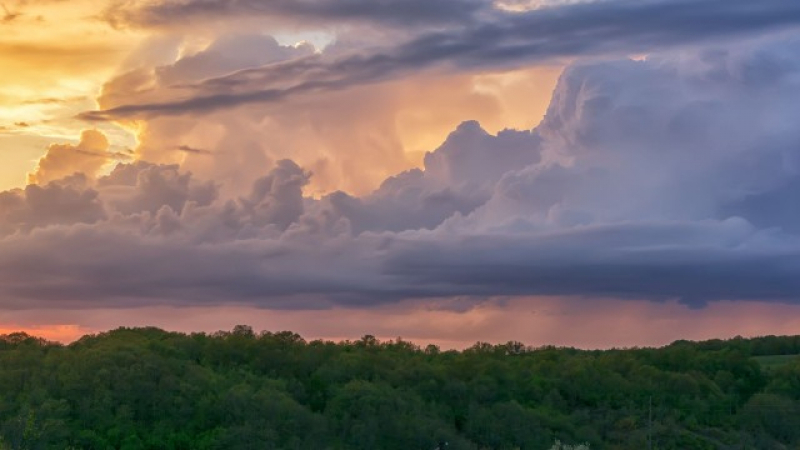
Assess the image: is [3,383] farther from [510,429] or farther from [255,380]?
[510,429]

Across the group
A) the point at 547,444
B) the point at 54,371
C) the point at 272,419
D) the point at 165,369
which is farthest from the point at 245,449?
the point at 547,444

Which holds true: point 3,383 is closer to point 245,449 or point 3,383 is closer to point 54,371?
point 54,371

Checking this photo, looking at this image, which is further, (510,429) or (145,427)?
(510,429)

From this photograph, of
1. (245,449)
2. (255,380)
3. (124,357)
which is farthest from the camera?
(255,380)

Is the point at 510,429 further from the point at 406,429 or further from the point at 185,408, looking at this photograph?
the point at 185,408

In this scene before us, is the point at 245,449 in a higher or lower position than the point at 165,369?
lower

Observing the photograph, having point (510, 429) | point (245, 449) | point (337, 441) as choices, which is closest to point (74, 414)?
point (245, 449)

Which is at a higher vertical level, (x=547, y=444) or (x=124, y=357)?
(x=124, y=357)

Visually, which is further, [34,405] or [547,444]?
[547,444]

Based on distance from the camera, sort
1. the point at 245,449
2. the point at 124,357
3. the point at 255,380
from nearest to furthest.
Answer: the point at 245,449 → the point at 124,357 → the point at 255,380

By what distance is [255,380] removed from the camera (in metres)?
198

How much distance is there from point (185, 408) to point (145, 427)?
618 cm

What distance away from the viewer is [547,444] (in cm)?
19262

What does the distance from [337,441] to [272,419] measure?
11941 millimetres
